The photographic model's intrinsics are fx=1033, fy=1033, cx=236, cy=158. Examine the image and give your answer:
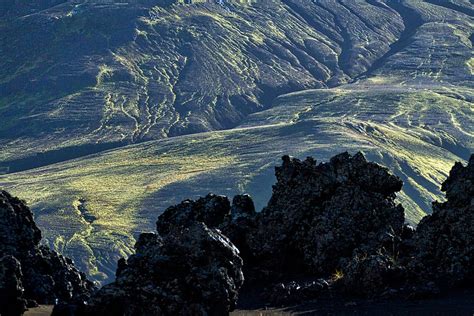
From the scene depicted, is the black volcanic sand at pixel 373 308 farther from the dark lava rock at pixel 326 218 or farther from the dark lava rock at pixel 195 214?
the dark lava rock at pixel 195 214

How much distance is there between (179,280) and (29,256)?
37.2 feet

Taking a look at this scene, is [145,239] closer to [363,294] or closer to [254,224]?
[254,224]

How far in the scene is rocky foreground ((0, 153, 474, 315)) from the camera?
26969 millimetres

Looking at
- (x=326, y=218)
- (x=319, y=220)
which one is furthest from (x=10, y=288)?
(x=326, y=218)

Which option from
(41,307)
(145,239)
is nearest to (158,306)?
(41,307)

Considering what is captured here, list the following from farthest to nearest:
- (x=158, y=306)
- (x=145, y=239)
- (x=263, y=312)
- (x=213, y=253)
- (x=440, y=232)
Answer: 1. (x=145, y=239)
2. (x=440, y=232)
3. (x=263, y=312)
4. (x=213, y=253)
5. (x=158, y=306)

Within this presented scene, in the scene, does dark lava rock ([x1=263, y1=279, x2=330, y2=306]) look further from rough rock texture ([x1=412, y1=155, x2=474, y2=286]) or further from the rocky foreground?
rough rock texture ([x1=412, y1=155, x2=474, y2=286])

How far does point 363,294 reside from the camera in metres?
32.3

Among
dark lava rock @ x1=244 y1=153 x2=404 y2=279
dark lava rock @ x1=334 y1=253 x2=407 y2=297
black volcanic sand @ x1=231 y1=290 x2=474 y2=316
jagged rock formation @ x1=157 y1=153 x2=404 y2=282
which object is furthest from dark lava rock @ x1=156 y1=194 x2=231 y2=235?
black volcanic sand @ x1=231 y1=290 x2=474 y2=316

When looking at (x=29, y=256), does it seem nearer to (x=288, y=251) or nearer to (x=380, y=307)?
(x=288, y=251)

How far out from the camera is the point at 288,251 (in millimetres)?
38219

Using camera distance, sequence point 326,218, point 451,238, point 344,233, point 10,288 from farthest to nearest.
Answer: point 326,218, point 344,233, point 451,238, point 10,288

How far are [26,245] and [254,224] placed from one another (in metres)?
8.66

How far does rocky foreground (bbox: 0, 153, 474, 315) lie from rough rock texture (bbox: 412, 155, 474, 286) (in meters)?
0.04
